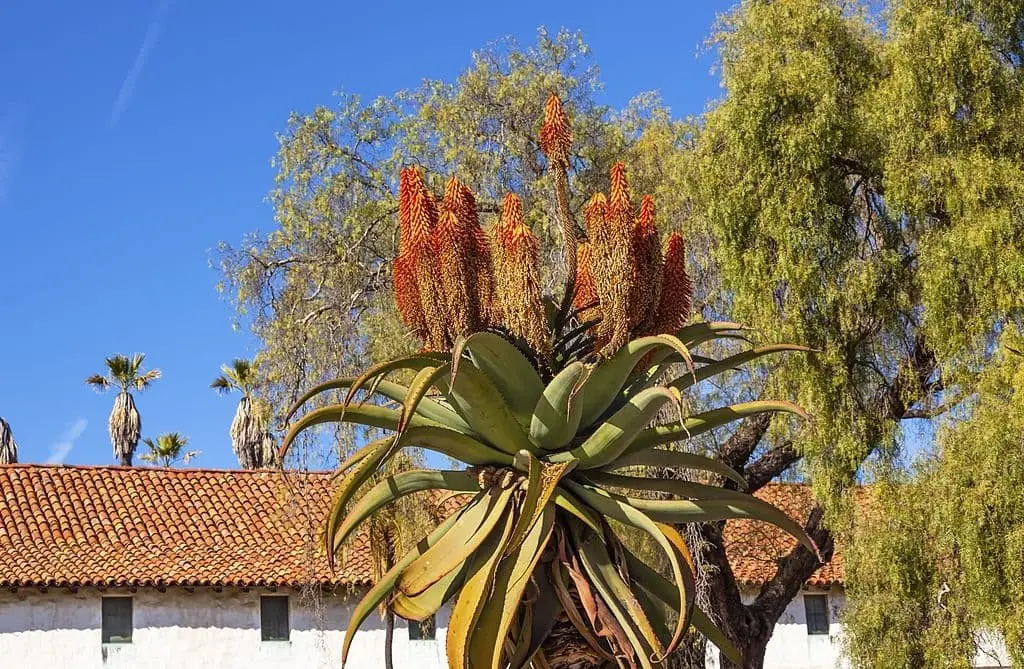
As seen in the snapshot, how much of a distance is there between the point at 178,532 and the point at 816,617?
40.4ft

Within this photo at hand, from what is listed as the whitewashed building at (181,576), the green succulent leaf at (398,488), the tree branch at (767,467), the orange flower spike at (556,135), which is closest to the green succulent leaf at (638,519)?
the green succulent leaf at (398,488)

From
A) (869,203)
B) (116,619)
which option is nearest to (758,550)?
(116,619)

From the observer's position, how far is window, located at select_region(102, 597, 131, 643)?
2375 cm

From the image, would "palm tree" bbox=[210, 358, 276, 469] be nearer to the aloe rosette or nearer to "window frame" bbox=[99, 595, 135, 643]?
"window frame" bbox=[99, 595, 135, 643]

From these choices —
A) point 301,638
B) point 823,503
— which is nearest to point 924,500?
point 823,503

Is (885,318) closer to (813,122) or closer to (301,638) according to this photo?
(813,122)

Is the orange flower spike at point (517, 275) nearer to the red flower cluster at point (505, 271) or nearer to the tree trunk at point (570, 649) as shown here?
the red flower cluster at point (505, 271)

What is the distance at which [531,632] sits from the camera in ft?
27.2

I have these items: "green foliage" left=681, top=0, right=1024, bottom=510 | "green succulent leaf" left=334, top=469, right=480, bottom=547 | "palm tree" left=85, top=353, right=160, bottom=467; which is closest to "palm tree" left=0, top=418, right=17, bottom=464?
"palm tree" left=85, top=353, right=160, bottom=467

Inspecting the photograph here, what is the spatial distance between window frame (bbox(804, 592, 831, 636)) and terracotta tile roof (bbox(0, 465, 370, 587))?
8.87 metres

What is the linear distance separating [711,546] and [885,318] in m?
4.89

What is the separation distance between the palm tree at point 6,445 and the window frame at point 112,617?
1716 cm

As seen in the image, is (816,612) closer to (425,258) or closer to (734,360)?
(734,360)

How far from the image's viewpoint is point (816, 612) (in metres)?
27.5
